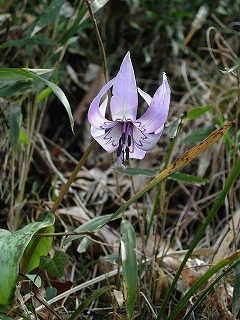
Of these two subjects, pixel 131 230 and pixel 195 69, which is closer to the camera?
pixel 131 230

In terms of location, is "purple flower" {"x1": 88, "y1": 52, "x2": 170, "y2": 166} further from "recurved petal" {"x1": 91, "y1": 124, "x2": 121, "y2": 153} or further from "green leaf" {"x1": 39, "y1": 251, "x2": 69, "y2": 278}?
"green leaf" {"x1": 39, "y1": 251, "x2": 69, "y2": 278}

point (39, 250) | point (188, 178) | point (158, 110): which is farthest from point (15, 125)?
point (158, 110)

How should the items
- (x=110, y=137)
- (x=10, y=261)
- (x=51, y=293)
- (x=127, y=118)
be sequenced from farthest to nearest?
(x=51, y=293) → (x=110, y=137) → (x=127, y=118) → (x=10, y=261)

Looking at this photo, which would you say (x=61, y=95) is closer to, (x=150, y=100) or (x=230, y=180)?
(x=150, y=100)

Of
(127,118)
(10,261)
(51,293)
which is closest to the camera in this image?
(10,261)

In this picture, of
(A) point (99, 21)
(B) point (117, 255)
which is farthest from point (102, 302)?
(A) point (99, 21)

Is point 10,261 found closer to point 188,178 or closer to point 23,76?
point 23,76
